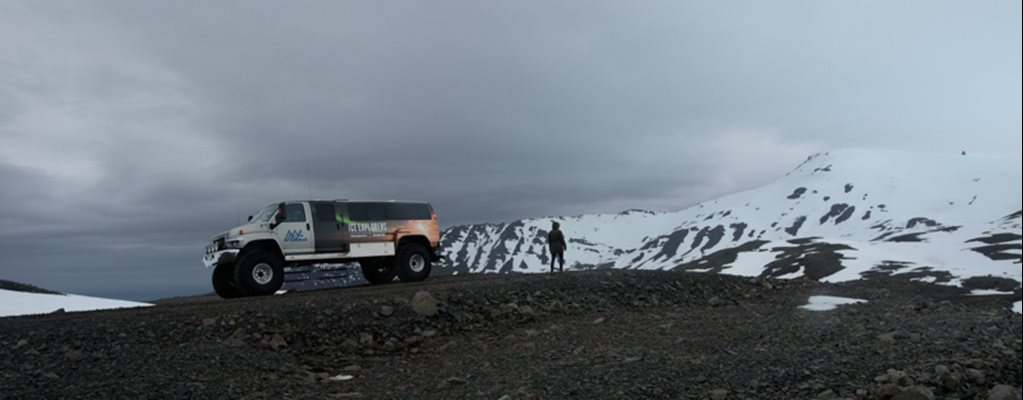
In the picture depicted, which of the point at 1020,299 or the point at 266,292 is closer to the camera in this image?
the point at 266,292

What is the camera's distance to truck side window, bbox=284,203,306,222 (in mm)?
17312

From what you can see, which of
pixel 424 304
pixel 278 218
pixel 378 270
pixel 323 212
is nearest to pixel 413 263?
pixel 378 270

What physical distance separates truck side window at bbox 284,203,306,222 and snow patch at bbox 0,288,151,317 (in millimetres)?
5243

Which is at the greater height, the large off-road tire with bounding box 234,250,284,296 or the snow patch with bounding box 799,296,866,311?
the large off-road tire with bounding box 234,250,284,296

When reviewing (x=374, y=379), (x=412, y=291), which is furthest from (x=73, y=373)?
(x=412, y=291)

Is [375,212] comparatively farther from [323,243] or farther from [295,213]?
[295,213]

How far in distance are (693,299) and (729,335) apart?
517 cm

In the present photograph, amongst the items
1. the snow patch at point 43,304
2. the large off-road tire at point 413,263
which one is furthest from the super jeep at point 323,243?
the snow patch at point 43,304

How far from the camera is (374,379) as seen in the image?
31.7ft

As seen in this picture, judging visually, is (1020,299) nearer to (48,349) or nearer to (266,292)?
(266,292)

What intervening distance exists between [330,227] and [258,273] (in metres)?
2.51

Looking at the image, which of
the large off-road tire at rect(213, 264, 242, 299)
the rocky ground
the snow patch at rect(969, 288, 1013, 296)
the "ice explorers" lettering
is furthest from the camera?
the snow patch at rect(969, 288, 1013, 296)

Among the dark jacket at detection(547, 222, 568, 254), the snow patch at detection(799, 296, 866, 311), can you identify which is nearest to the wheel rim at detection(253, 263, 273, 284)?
the dark jacket at detection(547, 222, 568, 254)

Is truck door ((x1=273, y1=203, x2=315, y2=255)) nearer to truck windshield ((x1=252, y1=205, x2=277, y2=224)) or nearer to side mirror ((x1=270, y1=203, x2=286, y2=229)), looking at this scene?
side mirror ((x1=270, y1=203, x2=286, y2=229))
